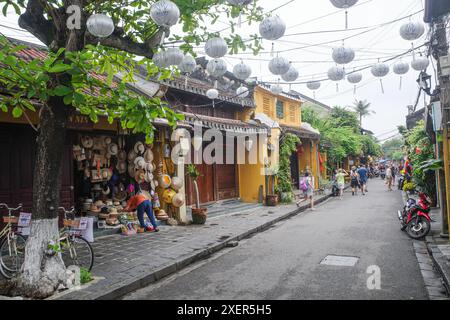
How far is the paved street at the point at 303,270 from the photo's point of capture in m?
5.36

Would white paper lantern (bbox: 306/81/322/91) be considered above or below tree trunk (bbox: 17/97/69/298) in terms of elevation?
above

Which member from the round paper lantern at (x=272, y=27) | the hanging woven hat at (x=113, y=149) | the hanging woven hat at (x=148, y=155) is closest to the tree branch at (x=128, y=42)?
the round paper lantern at (x=272, y=27)

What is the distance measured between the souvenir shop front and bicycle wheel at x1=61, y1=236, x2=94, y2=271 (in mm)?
2784

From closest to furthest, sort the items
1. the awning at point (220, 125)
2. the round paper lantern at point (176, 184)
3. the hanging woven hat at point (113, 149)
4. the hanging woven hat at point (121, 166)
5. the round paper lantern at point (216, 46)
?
the round paper lantern at point (216, 46)
the hanging woven hat at point (113, 149)
the hanging woven hat at point (121, 166)
the round paper lantern at point (176, 184)
the awning at point (220, 125)

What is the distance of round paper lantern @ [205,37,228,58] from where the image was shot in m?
6.57

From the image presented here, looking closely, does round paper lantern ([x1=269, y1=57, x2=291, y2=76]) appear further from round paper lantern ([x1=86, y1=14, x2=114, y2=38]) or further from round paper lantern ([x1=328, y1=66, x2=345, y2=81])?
round paper lantern ([x1=86, y1=14, x2=114, y2=38])

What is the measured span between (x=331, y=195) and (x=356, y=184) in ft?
5.36

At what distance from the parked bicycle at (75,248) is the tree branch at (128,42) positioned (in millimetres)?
3075

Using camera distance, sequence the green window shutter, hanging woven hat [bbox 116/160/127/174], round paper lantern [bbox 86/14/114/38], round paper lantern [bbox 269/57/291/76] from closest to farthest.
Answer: round paper lantern [bbox 86/14/114/38], round paper lantern [bbox 269/57/291/76], hanging woven hat [bbox 116/160/127/174], the green window shutter

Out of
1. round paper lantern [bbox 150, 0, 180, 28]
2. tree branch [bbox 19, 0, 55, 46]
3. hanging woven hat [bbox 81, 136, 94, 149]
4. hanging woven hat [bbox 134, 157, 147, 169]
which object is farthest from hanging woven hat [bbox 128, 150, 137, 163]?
round paper lantern [bbox 150, 0, 180, 28]

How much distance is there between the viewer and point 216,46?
21.6 ft

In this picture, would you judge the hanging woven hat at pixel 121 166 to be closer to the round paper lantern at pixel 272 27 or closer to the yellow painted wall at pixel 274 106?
the round paper lantern at pixel 272 27

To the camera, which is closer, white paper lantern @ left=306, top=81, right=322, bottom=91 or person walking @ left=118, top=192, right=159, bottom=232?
person walking @ left=118, top=192, right=159, bottom=232

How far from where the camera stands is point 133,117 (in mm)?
5426
